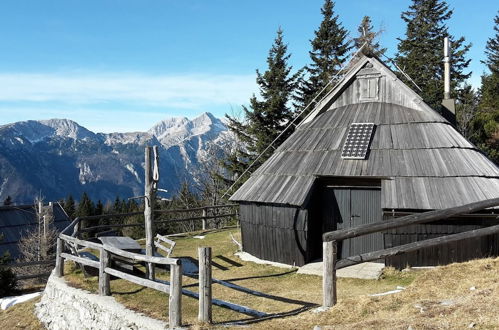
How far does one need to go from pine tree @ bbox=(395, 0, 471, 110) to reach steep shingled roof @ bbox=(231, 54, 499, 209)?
25.0 meters

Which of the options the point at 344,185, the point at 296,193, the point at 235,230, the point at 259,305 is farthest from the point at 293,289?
the point at 235,230

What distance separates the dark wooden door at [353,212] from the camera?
13.6 m

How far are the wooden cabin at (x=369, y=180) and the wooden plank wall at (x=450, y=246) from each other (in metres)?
0.03

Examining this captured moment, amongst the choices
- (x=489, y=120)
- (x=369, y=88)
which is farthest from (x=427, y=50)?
(x=369, y=88)

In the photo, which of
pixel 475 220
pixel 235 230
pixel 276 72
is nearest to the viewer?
pixel 475 220

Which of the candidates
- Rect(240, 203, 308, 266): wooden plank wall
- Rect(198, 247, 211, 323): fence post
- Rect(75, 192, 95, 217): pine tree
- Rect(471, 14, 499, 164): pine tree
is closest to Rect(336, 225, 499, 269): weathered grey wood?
Rect(198, 247, 211, 323): fence post

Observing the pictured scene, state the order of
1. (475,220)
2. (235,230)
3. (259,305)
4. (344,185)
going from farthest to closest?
1. (235,230)
2. (344,185)
3. (475,220)
4. (259,305)

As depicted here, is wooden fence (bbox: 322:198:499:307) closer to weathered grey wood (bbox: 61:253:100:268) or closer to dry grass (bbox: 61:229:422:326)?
dry grass (bbox: 61:229:422:326)

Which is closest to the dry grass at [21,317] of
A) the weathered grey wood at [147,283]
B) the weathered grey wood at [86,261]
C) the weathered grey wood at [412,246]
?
the weathered grey wood at [86,261]

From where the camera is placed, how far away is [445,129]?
14211 millimetres

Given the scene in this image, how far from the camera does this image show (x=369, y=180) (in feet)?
44.8

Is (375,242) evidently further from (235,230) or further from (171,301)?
(235,230)

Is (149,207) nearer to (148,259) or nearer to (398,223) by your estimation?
(148,259)

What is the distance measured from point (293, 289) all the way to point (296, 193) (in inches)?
143
